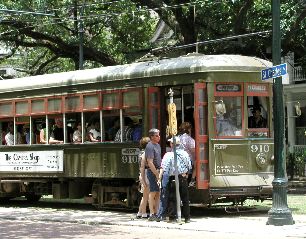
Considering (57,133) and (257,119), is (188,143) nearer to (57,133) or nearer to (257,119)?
(257,119)

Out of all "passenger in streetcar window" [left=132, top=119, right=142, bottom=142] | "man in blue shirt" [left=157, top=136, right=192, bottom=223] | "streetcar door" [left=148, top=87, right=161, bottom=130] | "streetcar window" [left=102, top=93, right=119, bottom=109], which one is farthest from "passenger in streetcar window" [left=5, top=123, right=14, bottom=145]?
"man in blue shirt" [left=157, top=136, right=192, bottom=223]

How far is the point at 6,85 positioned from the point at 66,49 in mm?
9155

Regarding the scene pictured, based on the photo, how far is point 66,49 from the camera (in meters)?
30.2

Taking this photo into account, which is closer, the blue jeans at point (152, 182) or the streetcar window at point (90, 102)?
the blue jeans at point (152, 182)

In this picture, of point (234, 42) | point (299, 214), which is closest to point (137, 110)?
point (299, 214)

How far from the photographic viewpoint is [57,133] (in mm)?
19766

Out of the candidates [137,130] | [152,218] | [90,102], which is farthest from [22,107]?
[152,218]

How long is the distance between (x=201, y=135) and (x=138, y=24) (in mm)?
16847

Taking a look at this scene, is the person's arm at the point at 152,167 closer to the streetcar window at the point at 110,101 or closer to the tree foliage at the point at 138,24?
the streetcar window at the point at 110,101

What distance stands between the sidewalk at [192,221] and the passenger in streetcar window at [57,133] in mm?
1816

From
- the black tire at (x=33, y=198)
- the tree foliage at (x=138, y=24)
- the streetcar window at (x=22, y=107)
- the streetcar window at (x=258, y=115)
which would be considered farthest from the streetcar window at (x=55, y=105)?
the streetcar window at (x=258, y=115)

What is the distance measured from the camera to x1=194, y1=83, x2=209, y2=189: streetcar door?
16391mm

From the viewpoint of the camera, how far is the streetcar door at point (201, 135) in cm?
1639

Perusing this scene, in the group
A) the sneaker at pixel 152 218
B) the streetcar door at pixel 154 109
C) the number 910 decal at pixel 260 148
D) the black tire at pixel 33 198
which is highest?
the streetcar door at pixel 154 109
